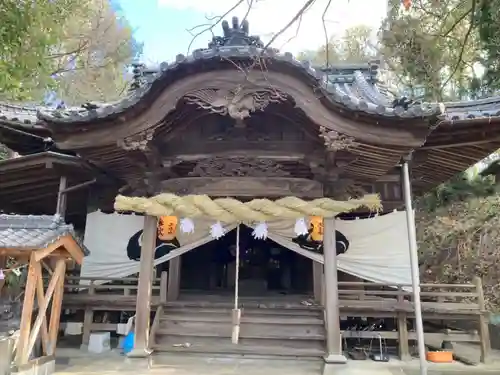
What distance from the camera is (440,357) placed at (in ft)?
23.2

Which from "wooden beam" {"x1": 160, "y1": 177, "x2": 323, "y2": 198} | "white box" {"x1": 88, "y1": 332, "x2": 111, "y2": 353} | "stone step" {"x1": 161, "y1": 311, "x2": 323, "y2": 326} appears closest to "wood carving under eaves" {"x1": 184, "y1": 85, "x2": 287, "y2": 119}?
"wooden beam" {"x1": 160, "y1": 177, "x2": 323, "y2": 198}

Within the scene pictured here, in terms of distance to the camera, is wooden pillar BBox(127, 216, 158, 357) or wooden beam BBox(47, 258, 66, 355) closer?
wooden beam BBox(47, 258, 66, 355)

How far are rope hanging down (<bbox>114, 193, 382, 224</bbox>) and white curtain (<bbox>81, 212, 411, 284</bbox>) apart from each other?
74.7 inches

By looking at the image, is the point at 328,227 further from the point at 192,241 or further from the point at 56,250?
the point at 56,250

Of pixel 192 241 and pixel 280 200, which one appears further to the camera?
pixel 192 241

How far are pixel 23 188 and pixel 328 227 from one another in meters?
6.17

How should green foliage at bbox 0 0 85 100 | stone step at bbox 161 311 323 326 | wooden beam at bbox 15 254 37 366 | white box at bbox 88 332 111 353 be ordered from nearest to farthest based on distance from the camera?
green foliage at bbox 0 0 85 100
wooden beam at bbox 15 254 37 366
stone step at bbox 161 311 323 326
white box at bbox 88 332 111 353

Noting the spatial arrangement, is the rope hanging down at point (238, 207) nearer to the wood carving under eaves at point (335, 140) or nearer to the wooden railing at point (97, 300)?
the wood carving under eaves at point (335, 140)

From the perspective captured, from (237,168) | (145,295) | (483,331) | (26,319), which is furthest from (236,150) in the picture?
(483,331)

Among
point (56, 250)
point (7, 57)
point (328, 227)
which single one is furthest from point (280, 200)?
point (7, 57)

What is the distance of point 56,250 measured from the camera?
5.92m

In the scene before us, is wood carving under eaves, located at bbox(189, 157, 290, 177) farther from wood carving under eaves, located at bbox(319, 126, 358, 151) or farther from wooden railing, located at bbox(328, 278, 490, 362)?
wooden railing, located at bbox(328, 278, 490, 362)

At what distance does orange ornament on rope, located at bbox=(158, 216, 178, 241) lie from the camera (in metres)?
7.41

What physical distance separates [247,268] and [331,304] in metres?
5.48
